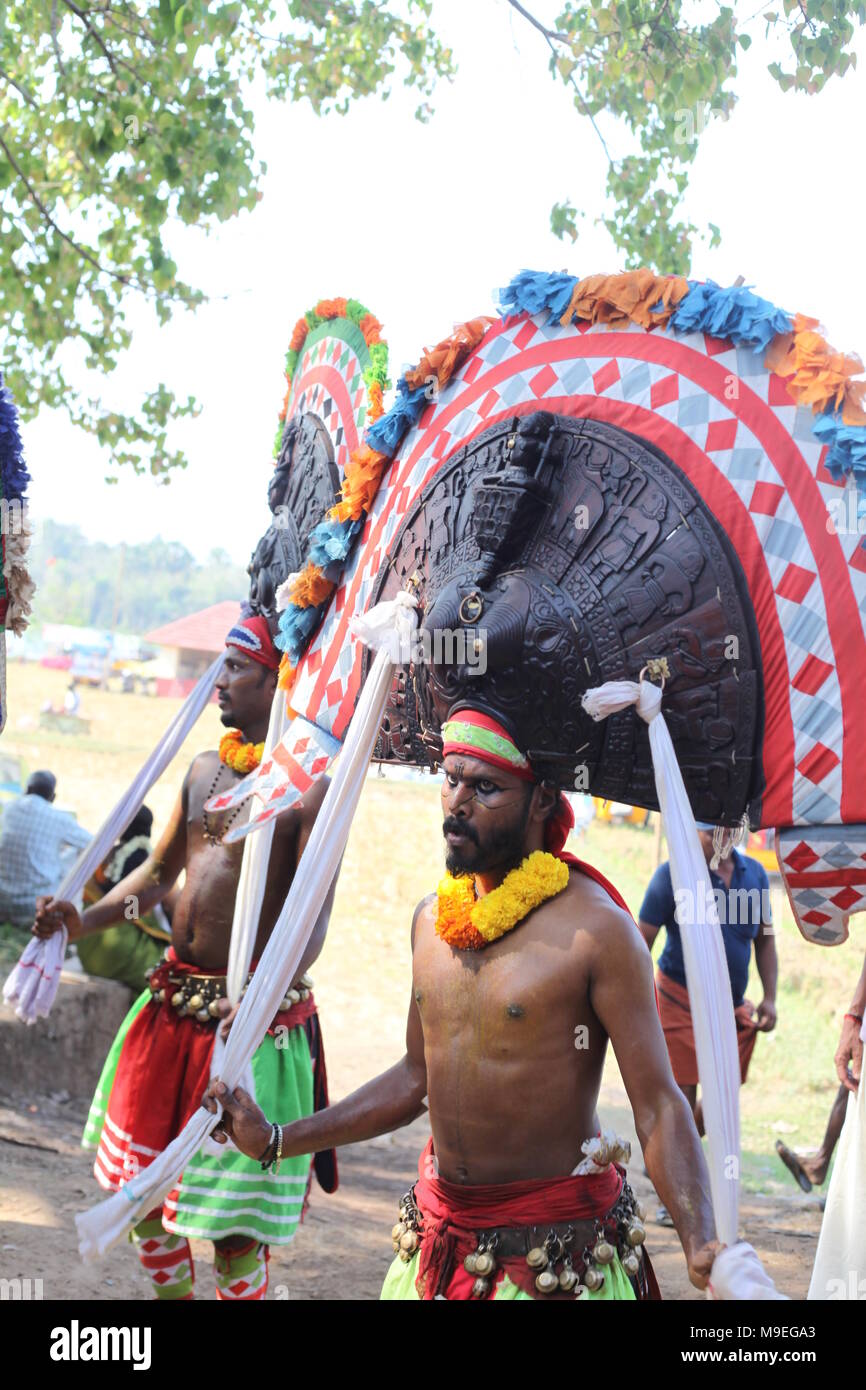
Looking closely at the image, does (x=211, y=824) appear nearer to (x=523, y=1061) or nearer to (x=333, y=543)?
(x=333, y=543)

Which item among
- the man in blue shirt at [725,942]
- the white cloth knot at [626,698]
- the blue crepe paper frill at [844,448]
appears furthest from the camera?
the man in blue shirt at [725,942]

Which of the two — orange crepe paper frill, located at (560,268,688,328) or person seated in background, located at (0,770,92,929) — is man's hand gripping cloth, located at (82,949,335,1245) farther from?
person seated in background, located at (0,770,92,929)

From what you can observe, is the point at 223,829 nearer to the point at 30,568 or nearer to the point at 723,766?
the point at 30,568

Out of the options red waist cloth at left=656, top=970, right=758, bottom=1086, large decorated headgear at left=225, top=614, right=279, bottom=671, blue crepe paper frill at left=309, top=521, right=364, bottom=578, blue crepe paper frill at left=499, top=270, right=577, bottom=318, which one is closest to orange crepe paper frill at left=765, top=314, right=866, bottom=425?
blue crepe paper frill at left=499, top=270, right=577, bottom=318

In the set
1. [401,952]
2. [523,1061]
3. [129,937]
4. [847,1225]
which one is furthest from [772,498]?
[401,952]

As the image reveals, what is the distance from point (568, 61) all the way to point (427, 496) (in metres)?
5.13

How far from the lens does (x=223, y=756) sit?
14.7ft

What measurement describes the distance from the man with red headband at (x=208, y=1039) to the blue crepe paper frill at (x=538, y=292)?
187cm

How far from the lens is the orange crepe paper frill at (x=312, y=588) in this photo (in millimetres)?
3363

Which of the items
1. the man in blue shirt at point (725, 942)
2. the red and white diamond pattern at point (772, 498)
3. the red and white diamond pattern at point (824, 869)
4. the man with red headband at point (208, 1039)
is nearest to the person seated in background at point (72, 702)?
the man in blue shirt at point (725, 942)

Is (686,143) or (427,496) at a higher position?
(686,143)

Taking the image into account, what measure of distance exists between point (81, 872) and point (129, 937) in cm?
249

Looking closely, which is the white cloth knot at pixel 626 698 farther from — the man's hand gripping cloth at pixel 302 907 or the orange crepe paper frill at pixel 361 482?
the orange crepe paper frill at pixel 361 482
